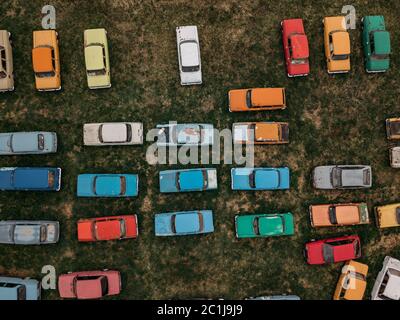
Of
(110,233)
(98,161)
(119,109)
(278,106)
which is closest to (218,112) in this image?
(278,106)

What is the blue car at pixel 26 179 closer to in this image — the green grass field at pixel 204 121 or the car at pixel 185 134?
the green grass field at pixel 204 121

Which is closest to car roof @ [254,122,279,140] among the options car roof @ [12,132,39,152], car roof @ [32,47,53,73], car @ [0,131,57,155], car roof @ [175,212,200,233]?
car roof @ [175,212,200,233]

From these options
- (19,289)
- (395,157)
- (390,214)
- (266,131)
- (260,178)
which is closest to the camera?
(19,289)

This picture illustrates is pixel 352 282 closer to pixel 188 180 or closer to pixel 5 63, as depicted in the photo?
pixel 188 180

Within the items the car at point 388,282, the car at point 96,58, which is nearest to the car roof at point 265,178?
the car at point 388,282

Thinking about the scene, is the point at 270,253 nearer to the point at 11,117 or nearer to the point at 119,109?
the point at 119,109

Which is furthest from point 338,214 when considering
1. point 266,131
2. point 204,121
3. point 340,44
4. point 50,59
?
point 50,59

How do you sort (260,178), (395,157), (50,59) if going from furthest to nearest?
(395,157)
(260,178)
(50,59)

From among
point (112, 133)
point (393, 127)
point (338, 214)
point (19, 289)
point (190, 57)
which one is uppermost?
point (190, 57)

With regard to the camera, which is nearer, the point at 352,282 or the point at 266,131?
the point at 352,282
